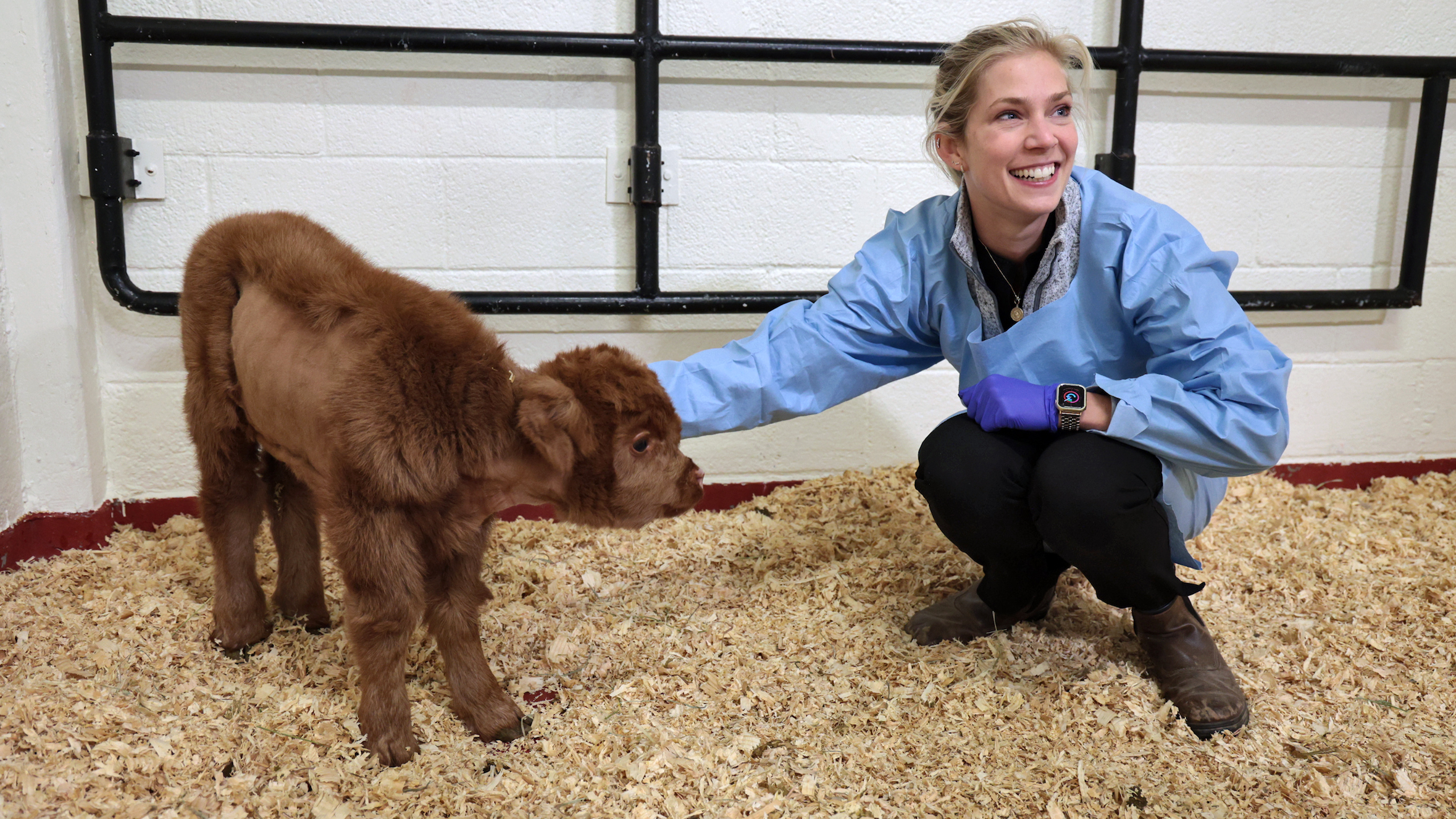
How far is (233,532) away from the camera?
2.17 m

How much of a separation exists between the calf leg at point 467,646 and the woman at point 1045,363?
0.54 metres

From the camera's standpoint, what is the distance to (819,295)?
294cm

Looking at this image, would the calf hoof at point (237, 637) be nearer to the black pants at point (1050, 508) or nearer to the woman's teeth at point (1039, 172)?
the black pants at point (1050, 508)

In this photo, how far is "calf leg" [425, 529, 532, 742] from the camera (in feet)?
6.02

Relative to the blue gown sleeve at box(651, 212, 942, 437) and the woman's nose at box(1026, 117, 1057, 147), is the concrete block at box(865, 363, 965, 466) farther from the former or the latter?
the woman's nose at box(1026, 117, 1057, 147)

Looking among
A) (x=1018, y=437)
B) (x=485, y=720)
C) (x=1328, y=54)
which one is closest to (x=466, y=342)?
(x=485, y=720)

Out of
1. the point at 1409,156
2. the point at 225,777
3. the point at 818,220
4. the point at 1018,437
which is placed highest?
the point at 1409,156

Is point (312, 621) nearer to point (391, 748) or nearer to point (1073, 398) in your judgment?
point (391, 748)

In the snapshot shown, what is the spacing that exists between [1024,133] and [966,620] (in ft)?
3.63

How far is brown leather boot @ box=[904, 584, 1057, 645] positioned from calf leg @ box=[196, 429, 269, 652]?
5.02 feet

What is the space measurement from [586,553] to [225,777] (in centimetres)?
116

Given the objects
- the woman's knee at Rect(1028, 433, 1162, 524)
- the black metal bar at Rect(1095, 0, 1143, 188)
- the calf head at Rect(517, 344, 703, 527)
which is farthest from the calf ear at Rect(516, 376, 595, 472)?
the black metal bar at Rect(1095, 0, 1143, 188)

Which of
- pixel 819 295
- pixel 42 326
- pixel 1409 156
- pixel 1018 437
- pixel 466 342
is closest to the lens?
pixel 466 342

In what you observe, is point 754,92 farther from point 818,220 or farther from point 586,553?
point 586,553
